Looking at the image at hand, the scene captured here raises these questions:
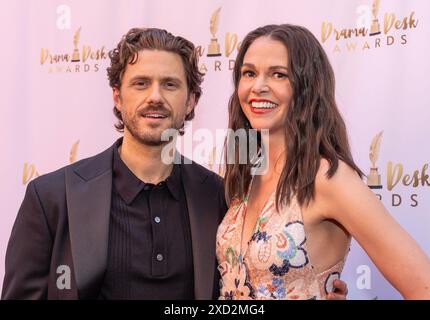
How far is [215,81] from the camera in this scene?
2256 millimetres

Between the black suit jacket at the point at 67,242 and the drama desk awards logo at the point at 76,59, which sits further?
the drama desk awards logo at the point at 76,59

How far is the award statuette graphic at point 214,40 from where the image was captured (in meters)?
2.24

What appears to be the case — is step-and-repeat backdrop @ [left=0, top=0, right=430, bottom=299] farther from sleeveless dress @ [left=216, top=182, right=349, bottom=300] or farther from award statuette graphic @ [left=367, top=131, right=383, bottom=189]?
sleeveless dress @ [left=216, top=182, right=349, bottom=300]

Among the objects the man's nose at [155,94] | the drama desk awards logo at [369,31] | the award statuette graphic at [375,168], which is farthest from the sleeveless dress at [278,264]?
the drama desk awards logo at [369,31]

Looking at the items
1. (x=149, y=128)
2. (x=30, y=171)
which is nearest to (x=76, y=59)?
(x=30, y=171)

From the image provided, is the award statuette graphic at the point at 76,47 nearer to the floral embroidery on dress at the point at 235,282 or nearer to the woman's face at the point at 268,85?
the woman's face at the point at 268,85

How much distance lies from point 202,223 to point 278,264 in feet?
0.96

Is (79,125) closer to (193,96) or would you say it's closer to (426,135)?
(193,96)

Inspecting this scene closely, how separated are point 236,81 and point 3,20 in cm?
119

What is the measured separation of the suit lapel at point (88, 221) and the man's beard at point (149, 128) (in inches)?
5.1

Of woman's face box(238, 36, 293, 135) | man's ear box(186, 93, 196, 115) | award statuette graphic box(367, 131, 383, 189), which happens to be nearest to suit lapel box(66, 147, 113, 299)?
man's ear box(186, 93, 196, 115)

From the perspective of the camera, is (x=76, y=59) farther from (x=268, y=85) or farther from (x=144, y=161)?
(x=268, y=85)

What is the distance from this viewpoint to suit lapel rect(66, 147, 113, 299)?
1519 millimetres

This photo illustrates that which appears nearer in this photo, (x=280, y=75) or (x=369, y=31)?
(x=280, y=75)
